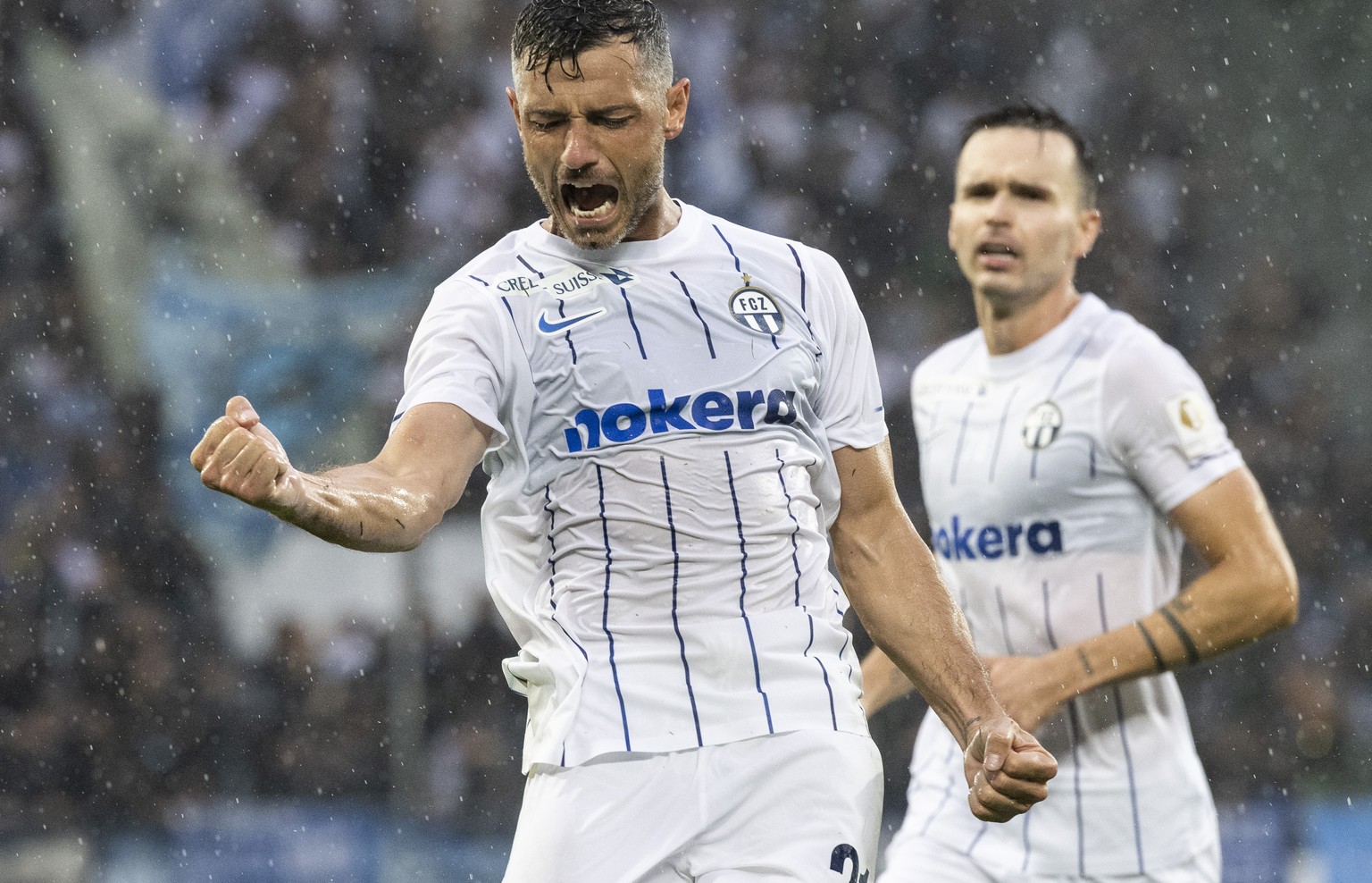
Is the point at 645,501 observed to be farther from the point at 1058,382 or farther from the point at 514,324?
the point at 1058,382

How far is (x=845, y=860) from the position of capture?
2.53 metres

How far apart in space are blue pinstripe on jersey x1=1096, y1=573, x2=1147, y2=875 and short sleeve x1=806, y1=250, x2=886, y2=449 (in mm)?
1194

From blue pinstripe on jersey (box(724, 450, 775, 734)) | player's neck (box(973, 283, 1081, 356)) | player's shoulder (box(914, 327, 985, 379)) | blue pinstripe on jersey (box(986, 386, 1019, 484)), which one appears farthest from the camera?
player's shoulder (box(914, 327, 985, 379))

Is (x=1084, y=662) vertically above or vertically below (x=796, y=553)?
below

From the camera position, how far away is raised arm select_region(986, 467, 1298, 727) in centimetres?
368

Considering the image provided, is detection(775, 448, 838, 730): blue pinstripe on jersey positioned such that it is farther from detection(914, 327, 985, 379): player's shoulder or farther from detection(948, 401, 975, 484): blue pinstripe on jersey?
detection(914, 327, 985, 379): player's shoulder

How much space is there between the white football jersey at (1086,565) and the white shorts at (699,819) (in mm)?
1377

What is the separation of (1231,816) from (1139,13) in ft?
14.1

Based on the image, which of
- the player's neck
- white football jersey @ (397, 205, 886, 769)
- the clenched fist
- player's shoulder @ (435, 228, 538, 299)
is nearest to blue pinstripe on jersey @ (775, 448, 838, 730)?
white football jersey @ (397, 205, 886, 769)

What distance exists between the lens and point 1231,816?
702cm

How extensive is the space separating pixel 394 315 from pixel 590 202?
208 inches

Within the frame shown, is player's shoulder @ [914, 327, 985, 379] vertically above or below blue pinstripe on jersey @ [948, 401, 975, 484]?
above

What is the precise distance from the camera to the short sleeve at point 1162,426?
12.6 ft

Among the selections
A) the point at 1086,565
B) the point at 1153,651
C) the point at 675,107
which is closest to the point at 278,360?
the point at 1086,565
